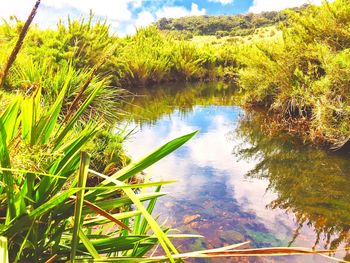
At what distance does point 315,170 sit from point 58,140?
4442mm

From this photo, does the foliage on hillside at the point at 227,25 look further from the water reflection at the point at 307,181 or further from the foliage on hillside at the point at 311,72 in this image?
the water reflection at the point at 307,181

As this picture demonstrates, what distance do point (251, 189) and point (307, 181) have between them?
0.77 metres

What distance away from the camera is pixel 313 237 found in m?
3.42

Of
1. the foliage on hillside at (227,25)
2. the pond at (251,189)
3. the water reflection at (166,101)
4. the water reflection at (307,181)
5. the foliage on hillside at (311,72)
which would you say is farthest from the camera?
the foliage on hillside at (227,25)

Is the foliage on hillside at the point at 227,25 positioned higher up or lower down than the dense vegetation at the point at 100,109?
higher up

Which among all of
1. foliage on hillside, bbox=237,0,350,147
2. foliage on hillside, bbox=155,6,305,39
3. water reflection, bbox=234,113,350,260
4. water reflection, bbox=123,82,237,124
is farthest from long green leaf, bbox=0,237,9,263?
foliage on hillside, bbox=155,6,305,39

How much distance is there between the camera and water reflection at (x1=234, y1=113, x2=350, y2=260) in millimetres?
3602

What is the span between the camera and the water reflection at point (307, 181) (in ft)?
11.8

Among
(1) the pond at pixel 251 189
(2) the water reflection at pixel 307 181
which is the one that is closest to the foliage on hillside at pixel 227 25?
(1) the pond at pixel 251 189

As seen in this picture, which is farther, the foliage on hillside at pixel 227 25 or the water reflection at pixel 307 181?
the foliage on hillside at pixel 227 25

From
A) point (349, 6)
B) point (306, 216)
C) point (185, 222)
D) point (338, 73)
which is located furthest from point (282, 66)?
point (185, 222)

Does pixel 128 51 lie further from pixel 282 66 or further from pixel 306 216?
pixel 306 216

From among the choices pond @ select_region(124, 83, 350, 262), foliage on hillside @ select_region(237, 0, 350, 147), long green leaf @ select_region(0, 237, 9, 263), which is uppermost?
foliage on hillside @ select_region(237, 0, 350, 147)

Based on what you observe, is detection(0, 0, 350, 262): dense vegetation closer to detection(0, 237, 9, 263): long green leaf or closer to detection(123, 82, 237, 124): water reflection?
detection(0, 237, 9, 263): long green leaf
